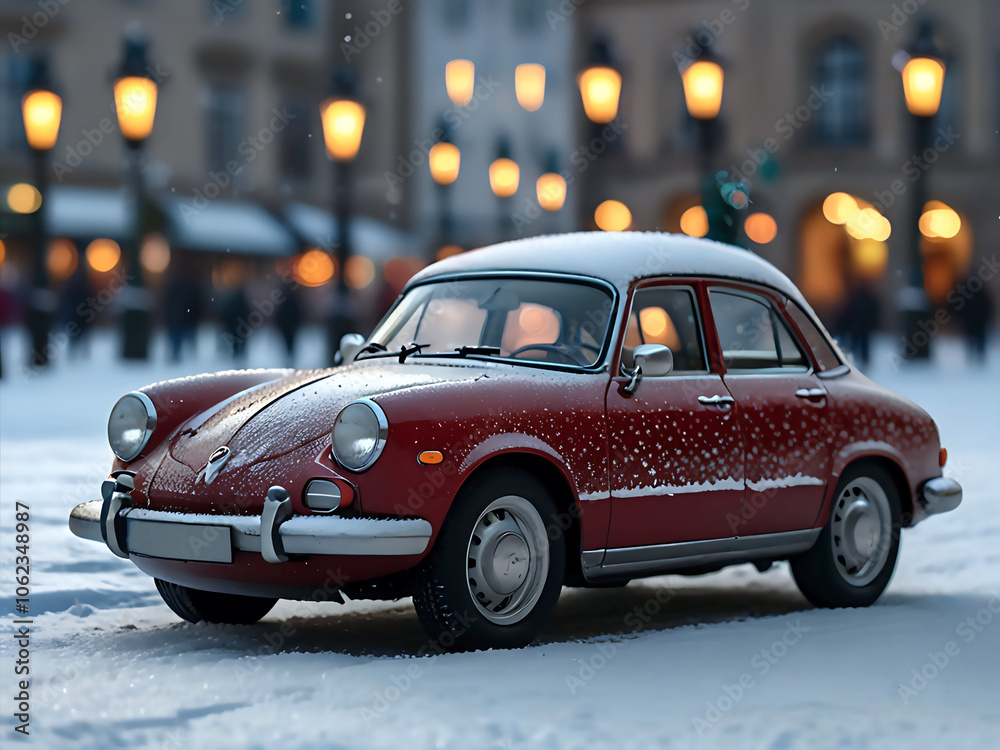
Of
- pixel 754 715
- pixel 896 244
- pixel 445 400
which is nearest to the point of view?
pixel 754 715

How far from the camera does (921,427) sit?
755 cm

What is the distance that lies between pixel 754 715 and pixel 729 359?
7.80 feet

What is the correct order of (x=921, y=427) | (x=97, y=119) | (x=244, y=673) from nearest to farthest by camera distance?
1. (x=244, y=673)
2. (x=921, y=427)
3. (x=97, y=119)

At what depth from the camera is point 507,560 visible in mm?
5652

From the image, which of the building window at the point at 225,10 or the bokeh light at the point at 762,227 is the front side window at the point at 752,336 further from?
the building window at the point at 225,10

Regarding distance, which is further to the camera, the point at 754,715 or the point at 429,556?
the point at 429,556

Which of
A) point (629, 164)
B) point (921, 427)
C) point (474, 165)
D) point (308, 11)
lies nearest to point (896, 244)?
point (629, 164)

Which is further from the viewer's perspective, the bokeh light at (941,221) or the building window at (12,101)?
the bokeh light at (941,221)

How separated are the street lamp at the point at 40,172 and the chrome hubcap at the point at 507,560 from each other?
17.0m

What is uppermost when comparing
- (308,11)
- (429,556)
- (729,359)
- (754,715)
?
(308,11)

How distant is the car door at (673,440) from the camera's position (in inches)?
243

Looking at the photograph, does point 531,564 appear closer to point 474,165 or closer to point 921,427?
point 921,427

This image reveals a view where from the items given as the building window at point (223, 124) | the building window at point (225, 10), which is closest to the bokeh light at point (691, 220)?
the building window at point (223, 124)

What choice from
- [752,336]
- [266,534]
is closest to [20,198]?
[752,336]
